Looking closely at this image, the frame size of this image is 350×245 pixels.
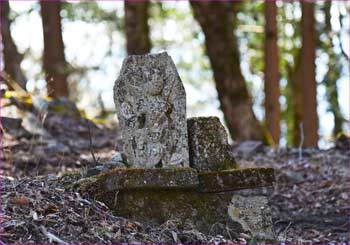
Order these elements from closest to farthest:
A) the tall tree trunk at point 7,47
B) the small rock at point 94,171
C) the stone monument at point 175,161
Answer: 1. the stone monument at point 175,161
2. the small rock at point 94,171
3. the tall tree trunk at point 7,47

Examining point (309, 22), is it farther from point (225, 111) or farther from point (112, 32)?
point (112, 32)

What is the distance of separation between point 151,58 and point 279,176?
3.38 metres

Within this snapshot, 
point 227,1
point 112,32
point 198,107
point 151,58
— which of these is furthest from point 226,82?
point 198,107

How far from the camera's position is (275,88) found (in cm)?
1152

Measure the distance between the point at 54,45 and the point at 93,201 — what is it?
30.4 ft

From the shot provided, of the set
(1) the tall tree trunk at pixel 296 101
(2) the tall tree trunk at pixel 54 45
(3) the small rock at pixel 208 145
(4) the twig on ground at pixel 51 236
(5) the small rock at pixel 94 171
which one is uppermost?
(2) the tall tree trunk at pixel 54 45

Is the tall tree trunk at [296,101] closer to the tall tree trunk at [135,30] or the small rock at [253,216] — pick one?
the tall tree trunk at [135,30]

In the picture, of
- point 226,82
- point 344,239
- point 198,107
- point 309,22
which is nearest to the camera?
point 344,239

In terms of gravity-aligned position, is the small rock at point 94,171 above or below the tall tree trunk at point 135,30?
below

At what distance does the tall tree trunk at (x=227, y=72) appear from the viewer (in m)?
9.82

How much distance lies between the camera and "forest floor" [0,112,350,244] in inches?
142

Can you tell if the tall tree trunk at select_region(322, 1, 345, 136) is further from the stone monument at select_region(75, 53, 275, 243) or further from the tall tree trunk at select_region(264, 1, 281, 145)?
the stone monument at select_region(75, 53, 275, 243)

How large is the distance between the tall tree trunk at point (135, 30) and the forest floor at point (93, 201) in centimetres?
188

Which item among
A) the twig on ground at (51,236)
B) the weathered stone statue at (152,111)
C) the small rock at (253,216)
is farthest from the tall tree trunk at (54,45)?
the twig on ground at (51,236)
